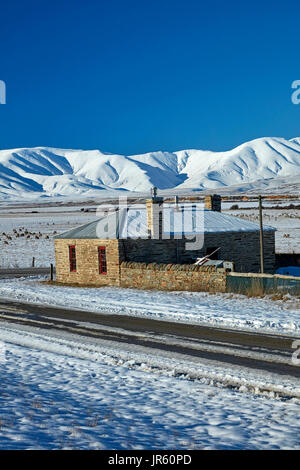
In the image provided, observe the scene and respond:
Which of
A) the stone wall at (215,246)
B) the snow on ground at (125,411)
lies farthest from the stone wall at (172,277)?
the snow on ground at (125,411)

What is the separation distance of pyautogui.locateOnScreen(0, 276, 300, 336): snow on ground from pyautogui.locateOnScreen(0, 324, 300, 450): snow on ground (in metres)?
5.13

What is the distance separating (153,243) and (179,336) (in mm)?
13195

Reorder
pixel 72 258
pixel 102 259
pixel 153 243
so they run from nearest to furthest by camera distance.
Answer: pixel 102 259, pixel 153 243, pixel 72 258

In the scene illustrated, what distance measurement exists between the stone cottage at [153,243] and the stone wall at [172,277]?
0.86m

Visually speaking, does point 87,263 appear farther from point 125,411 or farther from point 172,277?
point 125,411

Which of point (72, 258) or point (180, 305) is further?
point (72, 258)

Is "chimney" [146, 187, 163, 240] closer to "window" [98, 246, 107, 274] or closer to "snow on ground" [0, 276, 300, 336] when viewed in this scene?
"window" [98, 246, 107, 274]

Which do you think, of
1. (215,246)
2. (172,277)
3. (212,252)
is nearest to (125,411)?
(172,277)

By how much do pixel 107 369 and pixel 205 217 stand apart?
62.4ft

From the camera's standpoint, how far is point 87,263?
27953mm

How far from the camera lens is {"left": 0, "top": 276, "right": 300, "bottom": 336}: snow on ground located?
1577cm

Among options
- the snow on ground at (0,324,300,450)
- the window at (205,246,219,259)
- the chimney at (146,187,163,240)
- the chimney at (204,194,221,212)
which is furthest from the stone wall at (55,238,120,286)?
the snow on ground at (0,324,300,450)
